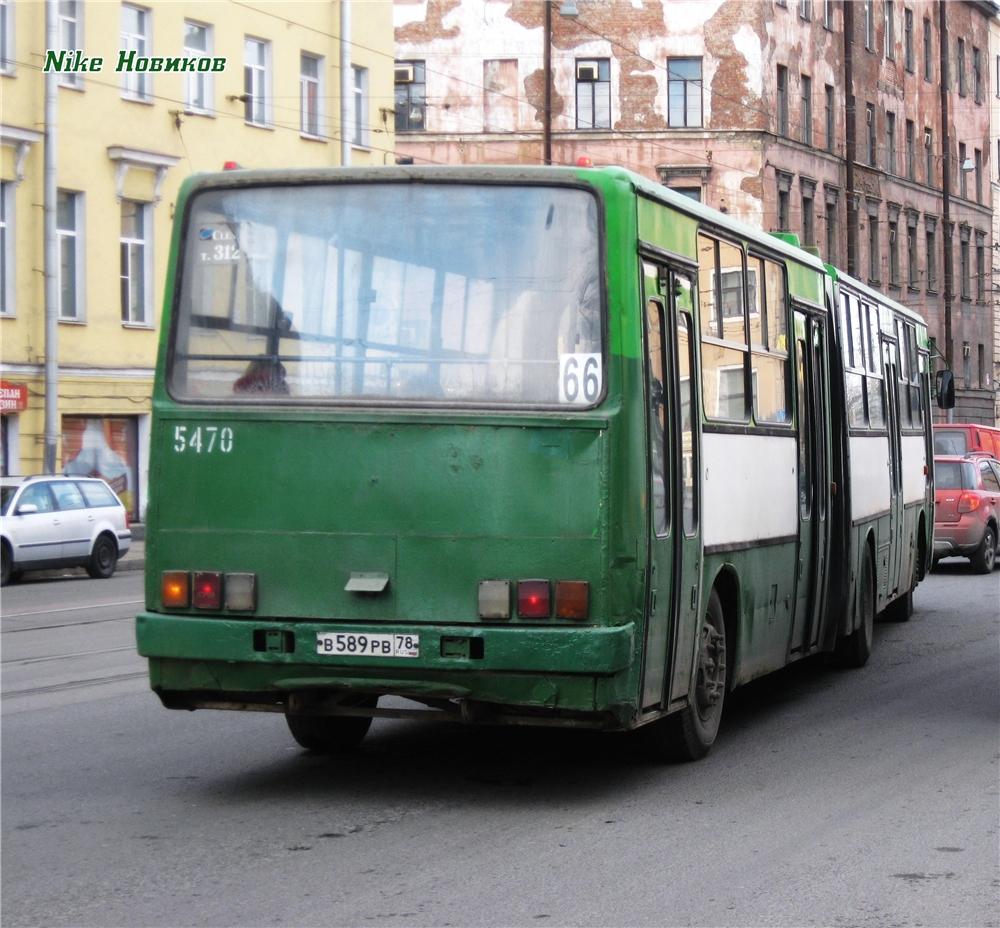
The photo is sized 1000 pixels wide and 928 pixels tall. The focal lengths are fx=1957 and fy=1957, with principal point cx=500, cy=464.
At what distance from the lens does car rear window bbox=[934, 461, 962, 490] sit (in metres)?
26.4

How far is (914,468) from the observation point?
18.3 metres

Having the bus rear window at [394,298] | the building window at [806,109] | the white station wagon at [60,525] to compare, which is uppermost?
the building window at [806,109]

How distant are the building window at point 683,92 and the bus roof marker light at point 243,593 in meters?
50.6

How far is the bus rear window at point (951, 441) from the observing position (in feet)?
113

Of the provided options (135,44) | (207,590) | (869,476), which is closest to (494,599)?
(207,590)

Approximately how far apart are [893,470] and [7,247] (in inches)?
784

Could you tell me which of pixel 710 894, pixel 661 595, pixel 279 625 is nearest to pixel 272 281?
pixel 279 625

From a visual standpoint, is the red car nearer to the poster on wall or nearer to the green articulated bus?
the poster on wall

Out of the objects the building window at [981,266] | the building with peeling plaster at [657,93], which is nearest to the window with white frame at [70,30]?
the building with peeling plaster at [657,93]

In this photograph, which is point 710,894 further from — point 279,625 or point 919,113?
point 919,113

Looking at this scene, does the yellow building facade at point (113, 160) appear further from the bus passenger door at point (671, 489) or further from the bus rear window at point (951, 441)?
the bus passenger door at point (671, 489)

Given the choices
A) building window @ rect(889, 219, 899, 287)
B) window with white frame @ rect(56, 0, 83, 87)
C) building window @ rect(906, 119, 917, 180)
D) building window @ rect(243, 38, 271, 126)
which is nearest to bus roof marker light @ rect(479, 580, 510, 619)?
window with white frame @ rect(56, 0, 83, 87)

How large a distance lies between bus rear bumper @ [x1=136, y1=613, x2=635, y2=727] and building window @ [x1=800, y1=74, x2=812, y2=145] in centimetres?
5342

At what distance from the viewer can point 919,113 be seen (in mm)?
70625
